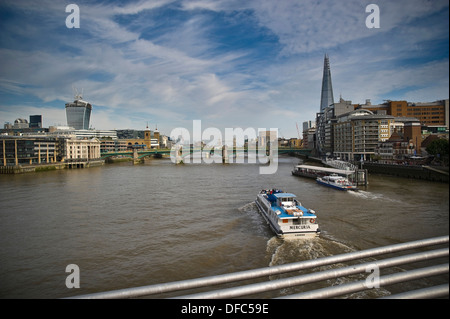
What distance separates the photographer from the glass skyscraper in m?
129

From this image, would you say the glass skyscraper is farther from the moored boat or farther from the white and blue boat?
the white and blue boat

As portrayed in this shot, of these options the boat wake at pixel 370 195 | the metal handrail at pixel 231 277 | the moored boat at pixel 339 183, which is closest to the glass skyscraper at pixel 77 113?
the moored boat at pixel 339 183

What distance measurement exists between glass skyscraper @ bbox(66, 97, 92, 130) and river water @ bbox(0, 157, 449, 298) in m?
122

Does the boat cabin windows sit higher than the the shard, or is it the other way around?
the the shard

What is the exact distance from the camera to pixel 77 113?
424 feet

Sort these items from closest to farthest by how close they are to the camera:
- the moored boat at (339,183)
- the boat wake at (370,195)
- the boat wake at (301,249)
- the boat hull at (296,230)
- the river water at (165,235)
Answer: the river water at (165,235) < the boat wake at (301,249) < the boat hull at (296,230) < the boat wake at (370,195) < the moored boat at (339,183)

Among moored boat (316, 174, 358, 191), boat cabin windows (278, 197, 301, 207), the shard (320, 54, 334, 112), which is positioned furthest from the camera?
the shard (320, 54, 334, 112)

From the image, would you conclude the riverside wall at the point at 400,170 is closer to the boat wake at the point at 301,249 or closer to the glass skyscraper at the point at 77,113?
the boat wake at the point at 301,249

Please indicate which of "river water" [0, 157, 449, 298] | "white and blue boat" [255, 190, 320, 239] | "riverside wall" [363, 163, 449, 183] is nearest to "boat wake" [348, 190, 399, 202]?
"river water" [0, 157, 449, 298]

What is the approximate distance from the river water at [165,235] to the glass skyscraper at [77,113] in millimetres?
121747

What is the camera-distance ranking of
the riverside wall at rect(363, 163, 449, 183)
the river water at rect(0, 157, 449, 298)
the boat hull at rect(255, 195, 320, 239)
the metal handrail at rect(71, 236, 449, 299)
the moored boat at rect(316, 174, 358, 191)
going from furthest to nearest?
the riverside wall at rect(363, 163, 449, 183)
the moored boat at rect(316, 174, 358, 191)
the boat hull at rect(255, 195, 320, 239)
the river water at rect(0, 157, 449, 298)
the metal handrail at rect(71, 236, 449, 299)

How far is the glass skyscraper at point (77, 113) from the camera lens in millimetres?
129000
